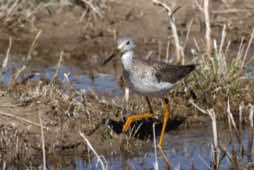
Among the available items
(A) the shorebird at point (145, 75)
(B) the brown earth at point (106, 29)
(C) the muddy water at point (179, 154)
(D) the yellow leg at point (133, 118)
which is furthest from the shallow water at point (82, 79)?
(A) the shorebird at point (145, 75)

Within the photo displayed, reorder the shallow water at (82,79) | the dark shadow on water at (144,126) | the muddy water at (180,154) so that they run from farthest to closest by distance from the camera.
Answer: the shallow water at (82,79)
the dark shadow on water at (144,126)
the muddy water at (180,154)

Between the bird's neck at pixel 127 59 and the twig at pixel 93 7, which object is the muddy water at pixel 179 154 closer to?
the bird's neck at pixel 127 59

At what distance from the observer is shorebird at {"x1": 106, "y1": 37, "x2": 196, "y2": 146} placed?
996cm

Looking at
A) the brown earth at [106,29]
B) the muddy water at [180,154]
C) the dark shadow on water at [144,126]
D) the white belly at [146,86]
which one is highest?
the brown earth at [106,29]

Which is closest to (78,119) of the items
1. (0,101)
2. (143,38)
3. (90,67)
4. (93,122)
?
(93,122)

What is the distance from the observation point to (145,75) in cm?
998

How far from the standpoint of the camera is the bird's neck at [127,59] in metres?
10.0

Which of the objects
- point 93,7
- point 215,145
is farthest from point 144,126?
point 93,7

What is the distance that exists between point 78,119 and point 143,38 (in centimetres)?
409

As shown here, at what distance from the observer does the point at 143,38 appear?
14078mm

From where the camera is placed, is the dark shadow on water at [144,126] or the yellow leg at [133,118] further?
the dark shadow on water at [144,126]

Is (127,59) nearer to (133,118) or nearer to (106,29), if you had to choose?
(133,118)

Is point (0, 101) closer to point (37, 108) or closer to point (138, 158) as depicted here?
point (37, 108)

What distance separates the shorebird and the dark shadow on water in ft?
0.34
